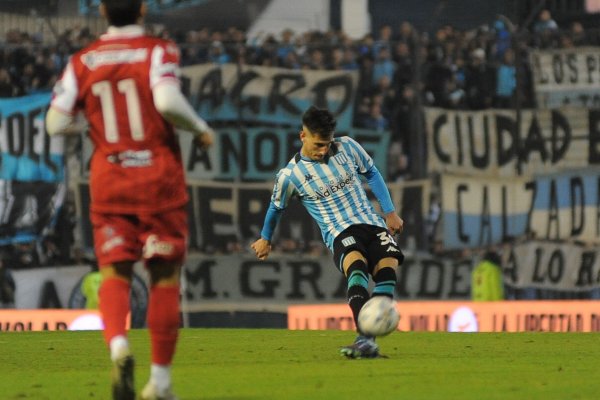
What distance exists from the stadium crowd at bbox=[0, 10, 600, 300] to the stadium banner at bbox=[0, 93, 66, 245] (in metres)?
0.30

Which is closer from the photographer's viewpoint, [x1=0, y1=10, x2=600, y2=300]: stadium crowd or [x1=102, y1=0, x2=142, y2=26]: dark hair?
[x1=102, y1=0, x2=142, y2=26]: dark hair

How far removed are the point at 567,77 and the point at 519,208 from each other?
2098 mm

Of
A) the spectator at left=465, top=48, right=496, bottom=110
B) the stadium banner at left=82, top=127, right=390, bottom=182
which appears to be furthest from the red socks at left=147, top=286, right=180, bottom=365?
the spectator at left=465, top=48, right=496, bottom=110

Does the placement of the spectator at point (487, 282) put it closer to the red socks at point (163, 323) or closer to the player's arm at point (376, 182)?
the player's arm at point (376, 182)

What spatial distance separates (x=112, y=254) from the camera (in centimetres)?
812

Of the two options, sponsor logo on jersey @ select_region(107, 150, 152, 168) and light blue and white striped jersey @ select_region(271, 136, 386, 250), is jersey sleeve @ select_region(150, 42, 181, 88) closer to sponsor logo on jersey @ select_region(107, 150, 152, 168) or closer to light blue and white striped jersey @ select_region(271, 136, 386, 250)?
sponsor logo on jersey @ select_region(107, 150, 152, 168)

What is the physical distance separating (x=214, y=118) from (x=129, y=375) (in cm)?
1525

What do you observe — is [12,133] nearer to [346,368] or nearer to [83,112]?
[346,368]

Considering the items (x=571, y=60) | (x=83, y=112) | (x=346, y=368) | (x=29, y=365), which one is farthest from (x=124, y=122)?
(x=571, y=60)

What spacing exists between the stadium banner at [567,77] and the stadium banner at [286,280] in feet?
10.3

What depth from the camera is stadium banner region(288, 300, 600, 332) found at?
19562 millimetres

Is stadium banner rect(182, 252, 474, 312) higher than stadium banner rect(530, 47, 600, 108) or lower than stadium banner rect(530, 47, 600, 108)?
lower

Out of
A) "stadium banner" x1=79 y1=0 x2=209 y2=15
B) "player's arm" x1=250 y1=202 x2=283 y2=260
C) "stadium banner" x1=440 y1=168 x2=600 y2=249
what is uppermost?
"stadium banner" x1=79 y1=0 x2=209 y2=15

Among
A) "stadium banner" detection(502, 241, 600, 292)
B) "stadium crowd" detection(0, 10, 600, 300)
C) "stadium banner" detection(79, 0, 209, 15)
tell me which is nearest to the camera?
"stadium crowd" detection(0, 10, 600, 300)
